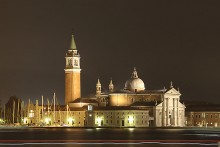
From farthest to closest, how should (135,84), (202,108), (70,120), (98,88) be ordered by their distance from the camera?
(98,88), (202,108), (135,84), (70,120)

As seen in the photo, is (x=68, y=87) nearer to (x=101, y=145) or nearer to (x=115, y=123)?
(x=115, y=123)

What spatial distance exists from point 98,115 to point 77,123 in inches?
241

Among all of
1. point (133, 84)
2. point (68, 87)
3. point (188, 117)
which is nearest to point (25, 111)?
point (68, 87)

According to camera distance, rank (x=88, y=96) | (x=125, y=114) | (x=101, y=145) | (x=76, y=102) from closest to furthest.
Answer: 1. (x=101, y=145)
2. (x=125, y=114)
3. (x=76, y=102)
4. (x=88, y=96)

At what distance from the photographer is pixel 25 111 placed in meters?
161

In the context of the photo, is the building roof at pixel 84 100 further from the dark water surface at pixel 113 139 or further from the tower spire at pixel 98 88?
the dark water surface at pixel 113 139

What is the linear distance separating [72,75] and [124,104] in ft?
42.6

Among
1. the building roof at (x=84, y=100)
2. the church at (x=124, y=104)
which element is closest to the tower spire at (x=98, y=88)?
the church at (x=124, y=104)

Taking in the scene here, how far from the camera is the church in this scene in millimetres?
143250

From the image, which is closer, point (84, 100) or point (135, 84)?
point (135, 84)

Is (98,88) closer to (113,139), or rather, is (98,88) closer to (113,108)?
(113,108)

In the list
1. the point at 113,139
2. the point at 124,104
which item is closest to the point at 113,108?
the point at 124,104

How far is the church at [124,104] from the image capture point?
470ft

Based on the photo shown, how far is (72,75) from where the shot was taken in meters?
155
